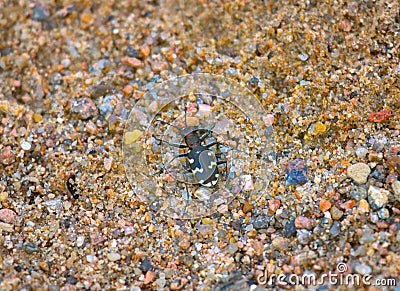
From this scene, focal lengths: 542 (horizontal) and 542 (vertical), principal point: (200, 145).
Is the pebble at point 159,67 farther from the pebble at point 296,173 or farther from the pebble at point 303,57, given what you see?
the pebble at point 296,173

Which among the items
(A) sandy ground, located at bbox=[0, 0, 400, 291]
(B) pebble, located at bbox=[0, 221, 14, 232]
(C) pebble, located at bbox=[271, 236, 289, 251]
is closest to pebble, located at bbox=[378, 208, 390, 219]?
(A) sandy ground, located at bbox=[0, 0, 400, 291]

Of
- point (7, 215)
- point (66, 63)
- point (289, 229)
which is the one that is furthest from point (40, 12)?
point (289, 229)

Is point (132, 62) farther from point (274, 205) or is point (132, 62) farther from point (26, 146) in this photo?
point (274, 205)

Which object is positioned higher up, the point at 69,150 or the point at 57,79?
the point at 57,79

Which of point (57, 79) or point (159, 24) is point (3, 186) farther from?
point (159, 24)

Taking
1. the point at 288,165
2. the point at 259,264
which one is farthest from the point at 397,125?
the point at 259,264
